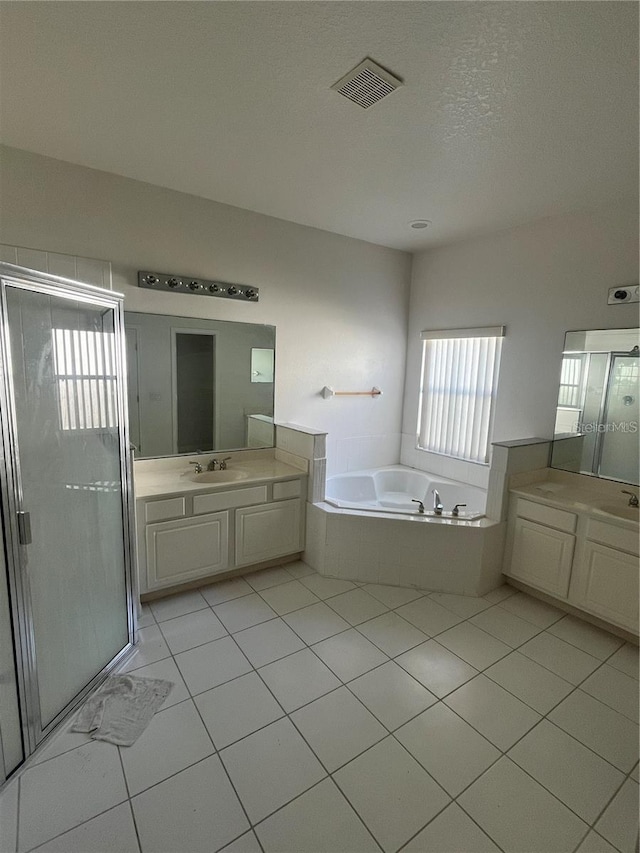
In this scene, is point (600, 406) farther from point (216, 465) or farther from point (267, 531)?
point (216, 465)

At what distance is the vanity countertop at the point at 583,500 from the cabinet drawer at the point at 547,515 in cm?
3

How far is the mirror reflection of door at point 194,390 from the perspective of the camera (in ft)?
9.53

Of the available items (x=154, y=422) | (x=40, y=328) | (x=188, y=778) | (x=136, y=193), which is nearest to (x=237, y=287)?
(x=136, y=193)

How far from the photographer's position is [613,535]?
2.29 m

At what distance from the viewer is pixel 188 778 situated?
1.49 metres

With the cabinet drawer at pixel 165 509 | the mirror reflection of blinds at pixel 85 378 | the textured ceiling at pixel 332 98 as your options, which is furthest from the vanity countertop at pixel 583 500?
the mirror reflection of blinds at pixel 85 378

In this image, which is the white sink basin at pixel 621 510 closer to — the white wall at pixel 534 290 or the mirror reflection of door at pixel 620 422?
the mirror reflection of door at pixel 620 422

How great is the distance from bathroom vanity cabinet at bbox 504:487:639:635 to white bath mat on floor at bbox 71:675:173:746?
2.28 metres

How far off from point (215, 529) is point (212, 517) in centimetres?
9

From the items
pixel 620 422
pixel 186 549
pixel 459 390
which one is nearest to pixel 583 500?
pixel 620 422

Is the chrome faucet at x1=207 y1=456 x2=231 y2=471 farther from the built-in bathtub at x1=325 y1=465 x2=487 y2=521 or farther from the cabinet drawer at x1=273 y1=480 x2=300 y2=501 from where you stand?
the built-in bathtub at x1=325 y1=465 x2=487 y2=521

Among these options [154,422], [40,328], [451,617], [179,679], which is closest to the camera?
[40,328]

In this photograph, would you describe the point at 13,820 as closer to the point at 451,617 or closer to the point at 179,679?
the point at 179,679

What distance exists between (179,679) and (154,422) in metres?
1.61
